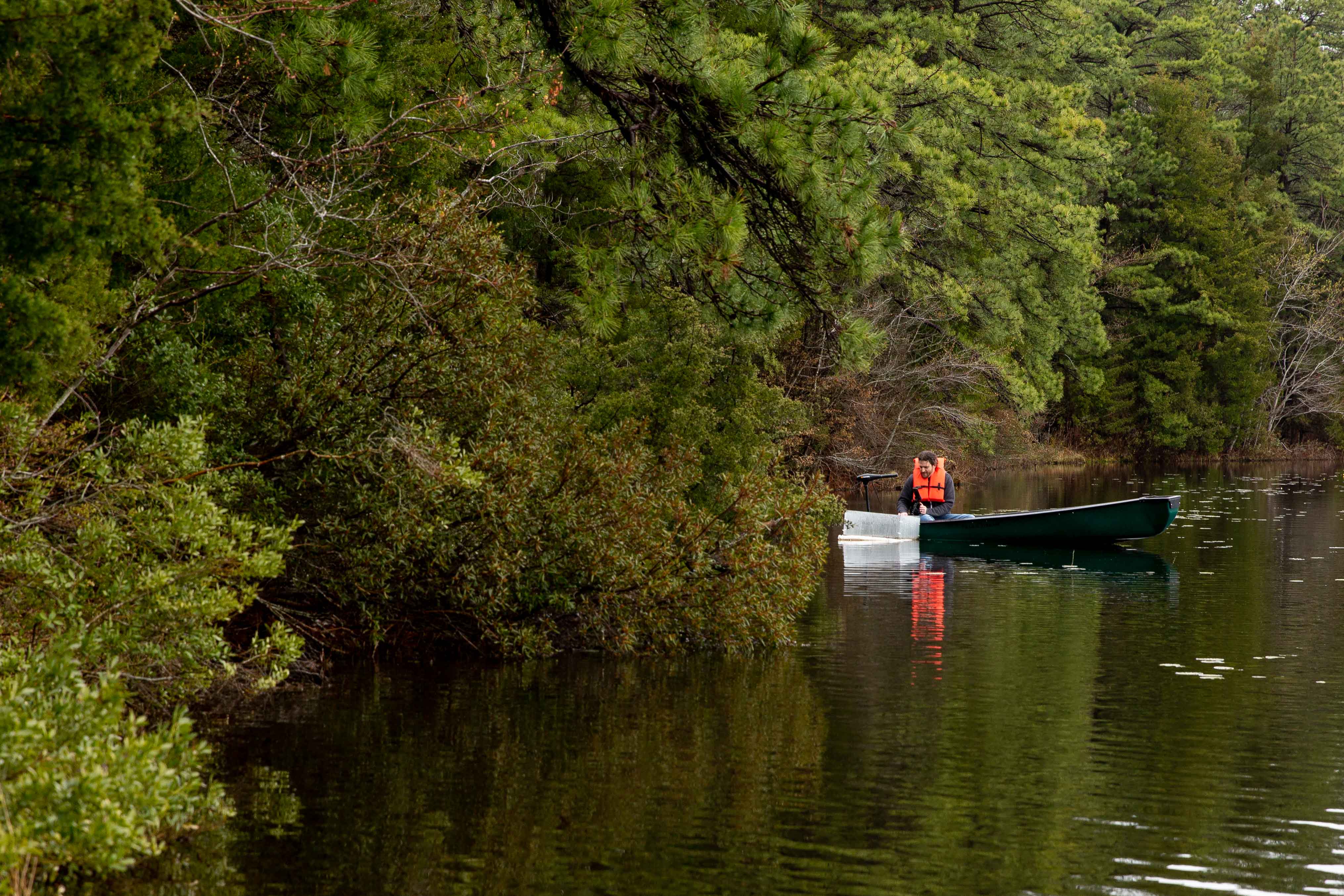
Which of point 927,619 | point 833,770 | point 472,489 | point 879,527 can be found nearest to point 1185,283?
point 879,527

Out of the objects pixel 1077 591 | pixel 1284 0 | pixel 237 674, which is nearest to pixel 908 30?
pixel 1077 591

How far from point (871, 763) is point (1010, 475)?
124 feet

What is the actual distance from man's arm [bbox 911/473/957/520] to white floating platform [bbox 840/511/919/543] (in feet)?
1.50

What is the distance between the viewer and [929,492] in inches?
1072

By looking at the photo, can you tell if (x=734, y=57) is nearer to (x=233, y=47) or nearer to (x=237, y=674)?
(x=233, y=47)

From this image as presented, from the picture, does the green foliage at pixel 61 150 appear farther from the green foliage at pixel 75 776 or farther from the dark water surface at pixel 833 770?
the dark water surface at pixel 833 770

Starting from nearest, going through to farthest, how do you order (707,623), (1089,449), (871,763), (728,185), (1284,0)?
(871,763), (728,185), (707,623), (1089,449), (1284,0)

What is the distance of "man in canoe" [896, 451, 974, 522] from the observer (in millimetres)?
27125

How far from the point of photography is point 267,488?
12.6 m

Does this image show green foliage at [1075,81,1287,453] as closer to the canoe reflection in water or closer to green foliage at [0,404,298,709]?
the canoe reflection in water

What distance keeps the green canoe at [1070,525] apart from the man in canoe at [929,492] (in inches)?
30.5

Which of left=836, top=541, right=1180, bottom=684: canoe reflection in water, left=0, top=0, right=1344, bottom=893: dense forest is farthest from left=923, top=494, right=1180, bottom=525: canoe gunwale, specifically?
left=0, top=0, right=1344, bottom=893: dense forest

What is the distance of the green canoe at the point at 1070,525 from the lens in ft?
83.1

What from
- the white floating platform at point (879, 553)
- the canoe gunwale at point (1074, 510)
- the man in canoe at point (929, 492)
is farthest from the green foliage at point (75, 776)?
the man in canoe at point (929, 492)
